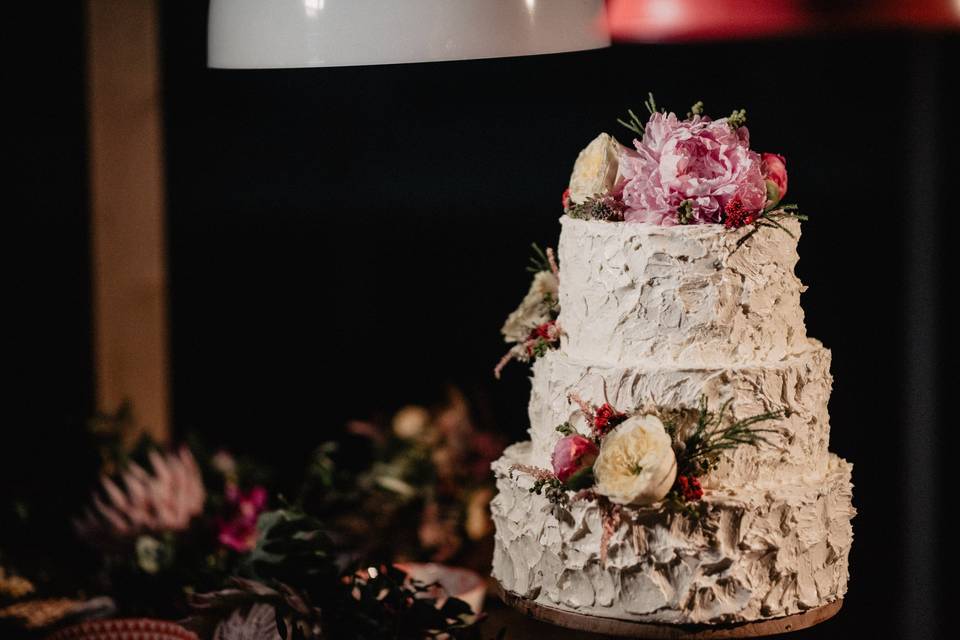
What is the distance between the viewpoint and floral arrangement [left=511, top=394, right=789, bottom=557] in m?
1.98

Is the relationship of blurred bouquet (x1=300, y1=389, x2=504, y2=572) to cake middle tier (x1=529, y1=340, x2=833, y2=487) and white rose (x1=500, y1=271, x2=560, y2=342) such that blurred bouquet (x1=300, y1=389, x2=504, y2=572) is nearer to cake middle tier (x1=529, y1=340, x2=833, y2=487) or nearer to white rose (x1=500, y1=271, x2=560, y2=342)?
white rose (x1=500, y1=271, x2=560, y2=342)

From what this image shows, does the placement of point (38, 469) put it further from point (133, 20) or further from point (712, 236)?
point (712, 236)

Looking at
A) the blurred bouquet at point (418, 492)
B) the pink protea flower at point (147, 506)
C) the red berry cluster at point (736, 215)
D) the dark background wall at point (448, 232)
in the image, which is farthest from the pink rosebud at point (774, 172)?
the dark background wall at point (448, 232)

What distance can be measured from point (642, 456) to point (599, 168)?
0.53 meters

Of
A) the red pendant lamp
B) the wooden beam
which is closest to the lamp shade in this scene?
the red pendant lamp

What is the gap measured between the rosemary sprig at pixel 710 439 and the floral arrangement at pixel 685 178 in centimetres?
31

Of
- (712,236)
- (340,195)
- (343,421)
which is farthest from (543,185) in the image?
(712,236)

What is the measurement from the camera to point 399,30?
1.89 m

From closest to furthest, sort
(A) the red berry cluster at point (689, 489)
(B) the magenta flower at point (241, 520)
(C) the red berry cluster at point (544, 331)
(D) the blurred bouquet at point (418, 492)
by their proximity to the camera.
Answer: (A) the red berry cluster at point (689, 489), (C) the red berry cluster at point (544, 331), (B) the magenta flower at point (241, 520), (D) the blurred bouquet at point (418, 492)

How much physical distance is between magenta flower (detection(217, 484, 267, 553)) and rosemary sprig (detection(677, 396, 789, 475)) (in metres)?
1.28

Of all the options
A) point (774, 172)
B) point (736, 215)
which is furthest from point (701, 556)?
point (774, 172)

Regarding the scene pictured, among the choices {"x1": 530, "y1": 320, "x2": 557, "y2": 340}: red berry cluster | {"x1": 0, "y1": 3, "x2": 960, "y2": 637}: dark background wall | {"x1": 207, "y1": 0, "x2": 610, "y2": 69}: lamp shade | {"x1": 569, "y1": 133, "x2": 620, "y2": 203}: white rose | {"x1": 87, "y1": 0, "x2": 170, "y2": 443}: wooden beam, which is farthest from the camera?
{"x1": 0, "y1": 3, "x2": 960, "y2": 637}: dark background wall

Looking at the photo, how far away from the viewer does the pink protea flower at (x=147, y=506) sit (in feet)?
9.93

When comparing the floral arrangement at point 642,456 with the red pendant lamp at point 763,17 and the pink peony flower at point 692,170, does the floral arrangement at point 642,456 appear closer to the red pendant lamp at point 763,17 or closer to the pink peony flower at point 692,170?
the pink peony flower at point 692,170
